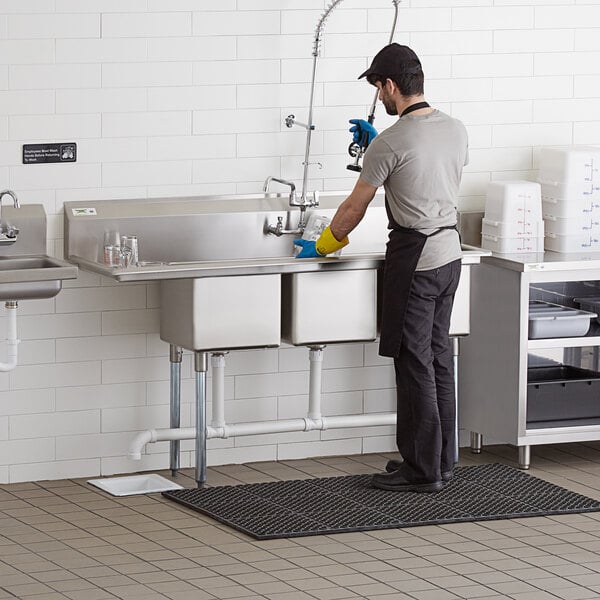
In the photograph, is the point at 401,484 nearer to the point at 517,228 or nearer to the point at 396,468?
the point at 396,468

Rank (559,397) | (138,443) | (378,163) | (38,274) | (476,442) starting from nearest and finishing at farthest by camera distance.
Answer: (38,274), (378,163), (138,443), (559,397), (476,442)

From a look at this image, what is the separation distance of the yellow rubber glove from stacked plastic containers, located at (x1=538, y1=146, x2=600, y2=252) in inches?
46.5

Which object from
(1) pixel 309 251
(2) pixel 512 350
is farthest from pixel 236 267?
(2) pixel 512 350

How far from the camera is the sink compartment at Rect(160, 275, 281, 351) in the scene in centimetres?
554

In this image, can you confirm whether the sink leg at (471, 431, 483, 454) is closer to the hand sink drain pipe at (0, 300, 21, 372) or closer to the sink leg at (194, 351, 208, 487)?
the sink leg at (194, 351, 208, 487)

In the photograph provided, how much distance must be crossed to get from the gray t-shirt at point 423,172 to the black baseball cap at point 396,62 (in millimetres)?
173

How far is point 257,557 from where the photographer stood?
16.1 feet

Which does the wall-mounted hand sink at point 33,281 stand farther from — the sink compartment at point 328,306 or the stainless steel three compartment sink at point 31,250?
the sink compartment at point 328,306

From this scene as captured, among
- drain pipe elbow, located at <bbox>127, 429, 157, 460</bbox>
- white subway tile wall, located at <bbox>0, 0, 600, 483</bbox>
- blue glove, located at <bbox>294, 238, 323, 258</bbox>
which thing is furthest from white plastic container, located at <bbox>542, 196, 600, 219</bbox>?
drain pipe elbow, located at <bbox>127, 429, 157, 460</bbox>

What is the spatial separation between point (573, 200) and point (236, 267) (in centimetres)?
169

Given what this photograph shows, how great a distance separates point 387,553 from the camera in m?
4.97

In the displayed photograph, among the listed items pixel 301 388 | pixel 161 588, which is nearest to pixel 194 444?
pixel 301 388

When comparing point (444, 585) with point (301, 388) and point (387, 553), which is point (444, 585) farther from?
point (301, 388)

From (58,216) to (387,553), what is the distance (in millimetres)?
1938
